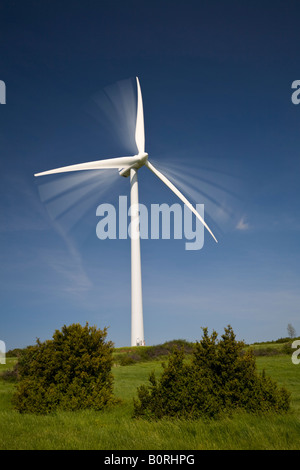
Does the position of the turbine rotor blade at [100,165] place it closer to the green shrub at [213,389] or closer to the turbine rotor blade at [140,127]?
the turbine rotor blade at [140,127]

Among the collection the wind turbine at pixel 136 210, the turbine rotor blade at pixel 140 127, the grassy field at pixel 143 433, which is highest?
the turbine rotor blade at pixel 140 127

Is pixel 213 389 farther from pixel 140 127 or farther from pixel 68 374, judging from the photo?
pixel 140 127

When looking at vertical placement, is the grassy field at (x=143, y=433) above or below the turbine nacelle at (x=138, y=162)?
below

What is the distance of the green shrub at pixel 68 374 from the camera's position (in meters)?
13.7

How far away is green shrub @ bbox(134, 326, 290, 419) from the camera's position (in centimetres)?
1118

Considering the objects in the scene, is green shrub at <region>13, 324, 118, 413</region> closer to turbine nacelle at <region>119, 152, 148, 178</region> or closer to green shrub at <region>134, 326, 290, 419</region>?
green shrub at <region>134, 326, 290, 419</region>

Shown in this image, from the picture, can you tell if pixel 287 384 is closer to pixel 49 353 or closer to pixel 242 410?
pixel 242 410

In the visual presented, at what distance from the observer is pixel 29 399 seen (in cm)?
1419

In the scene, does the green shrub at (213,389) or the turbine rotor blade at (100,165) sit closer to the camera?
the green shrub at (213,389)

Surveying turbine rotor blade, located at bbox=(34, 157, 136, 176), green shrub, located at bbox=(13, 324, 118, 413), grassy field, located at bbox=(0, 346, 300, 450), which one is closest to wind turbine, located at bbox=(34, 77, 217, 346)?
turbine rotor blade, located at bbox=(34, 157, 136, 176)

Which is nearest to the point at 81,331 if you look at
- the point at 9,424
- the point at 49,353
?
the point at 49,353

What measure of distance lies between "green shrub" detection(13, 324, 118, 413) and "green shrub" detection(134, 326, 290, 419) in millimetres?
2839

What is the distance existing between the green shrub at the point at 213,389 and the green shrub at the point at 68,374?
2.84 meters

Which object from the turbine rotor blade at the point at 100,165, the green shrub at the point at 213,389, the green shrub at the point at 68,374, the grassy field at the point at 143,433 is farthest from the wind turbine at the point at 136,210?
the grassy field at the point at 143,433
